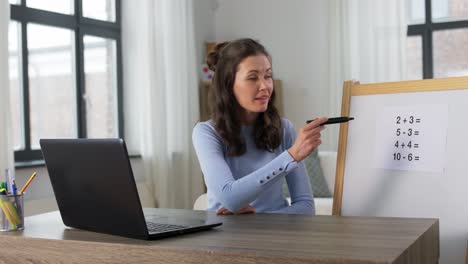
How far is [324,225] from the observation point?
1398 millimetres

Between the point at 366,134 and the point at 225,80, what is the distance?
50cm

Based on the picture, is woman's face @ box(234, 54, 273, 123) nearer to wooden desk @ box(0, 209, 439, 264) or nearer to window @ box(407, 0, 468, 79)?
wooden desk @ box(0, 209, 439, 264)

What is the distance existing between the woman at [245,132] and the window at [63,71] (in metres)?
2.14

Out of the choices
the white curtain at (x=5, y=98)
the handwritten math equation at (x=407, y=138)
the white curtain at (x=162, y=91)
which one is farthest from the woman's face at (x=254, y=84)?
the white curtain at (x=162, y=91)

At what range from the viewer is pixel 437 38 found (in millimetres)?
4992

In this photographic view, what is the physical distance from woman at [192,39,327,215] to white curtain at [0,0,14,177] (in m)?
1.77

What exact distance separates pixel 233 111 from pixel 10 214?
78 cm

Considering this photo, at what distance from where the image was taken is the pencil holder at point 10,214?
156 cm

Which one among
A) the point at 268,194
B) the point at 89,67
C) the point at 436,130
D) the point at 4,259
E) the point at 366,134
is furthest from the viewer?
the point at 89,67

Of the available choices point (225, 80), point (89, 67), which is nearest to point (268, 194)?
point (225, 80)

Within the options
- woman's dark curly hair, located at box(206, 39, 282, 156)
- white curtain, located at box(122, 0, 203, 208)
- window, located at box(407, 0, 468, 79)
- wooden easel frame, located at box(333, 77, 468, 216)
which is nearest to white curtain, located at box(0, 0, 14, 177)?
white curtain, located at box(122, 0, 203, 208)

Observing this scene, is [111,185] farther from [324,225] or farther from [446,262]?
[446,262]

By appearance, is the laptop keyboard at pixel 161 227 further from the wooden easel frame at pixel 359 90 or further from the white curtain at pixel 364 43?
the white curtain at pixel 364 43

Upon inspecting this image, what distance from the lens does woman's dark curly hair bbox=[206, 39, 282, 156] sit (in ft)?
6.36
